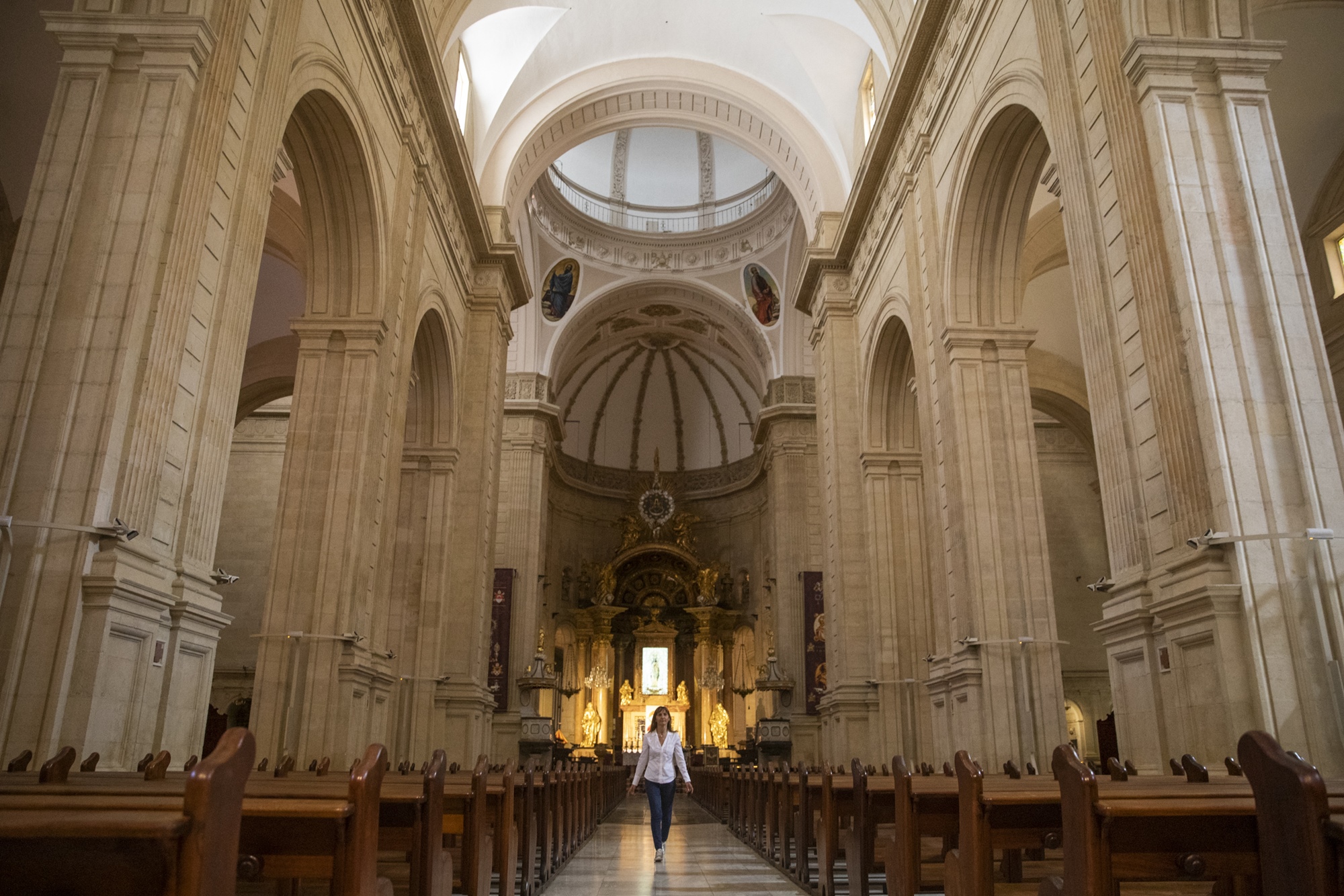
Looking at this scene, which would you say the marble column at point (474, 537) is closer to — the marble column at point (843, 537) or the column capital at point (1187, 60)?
the marble column at point (843, 537)

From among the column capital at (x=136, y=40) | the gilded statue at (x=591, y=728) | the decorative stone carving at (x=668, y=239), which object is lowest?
the gilded statue at (x=591, y=728)

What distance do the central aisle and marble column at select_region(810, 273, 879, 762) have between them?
301cm

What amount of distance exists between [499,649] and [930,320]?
13.0 metres

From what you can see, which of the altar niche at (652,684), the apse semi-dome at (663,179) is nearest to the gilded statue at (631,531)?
the altar niche at (652,684)

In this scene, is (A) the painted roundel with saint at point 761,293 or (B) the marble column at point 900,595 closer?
(B) the marble column at point 900,595

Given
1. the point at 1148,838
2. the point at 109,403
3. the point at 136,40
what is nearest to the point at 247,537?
the point at 136,40

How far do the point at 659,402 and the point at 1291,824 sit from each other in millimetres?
30527

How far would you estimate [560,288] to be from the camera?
25.4 metres

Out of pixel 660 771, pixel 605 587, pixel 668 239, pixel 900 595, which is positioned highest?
pixel 668 239

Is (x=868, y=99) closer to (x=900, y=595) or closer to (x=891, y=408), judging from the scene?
(x=891, y=408)

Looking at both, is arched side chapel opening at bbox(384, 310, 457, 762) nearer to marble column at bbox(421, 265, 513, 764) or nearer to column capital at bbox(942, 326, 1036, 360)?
marble column at bbox(421, 265, 513, 764)

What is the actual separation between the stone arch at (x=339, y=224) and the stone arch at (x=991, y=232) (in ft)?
20.9

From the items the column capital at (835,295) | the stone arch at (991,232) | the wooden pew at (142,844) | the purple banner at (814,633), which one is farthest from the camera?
the purple banner at (814,633)

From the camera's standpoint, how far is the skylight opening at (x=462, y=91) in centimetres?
1446
